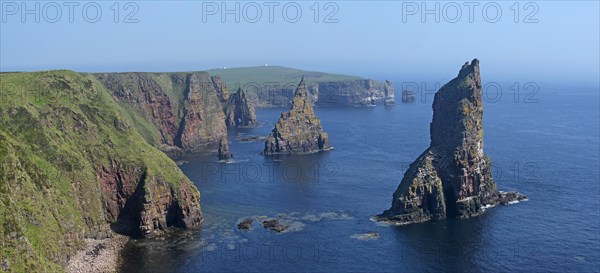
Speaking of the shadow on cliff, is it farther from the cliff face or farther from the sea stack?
the sea stack

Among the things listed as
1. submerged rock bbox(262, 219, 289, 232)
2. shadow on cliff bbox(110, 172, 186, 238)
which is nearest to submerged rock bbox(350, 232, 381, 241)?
submerged rock bbox(262, 219, 289, 232)

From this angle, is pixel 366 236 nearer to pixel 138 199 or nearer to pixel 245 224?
pixel 245 224

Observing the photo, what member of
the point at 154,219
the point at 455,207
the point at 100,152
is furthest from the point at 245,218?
the point at 455,207

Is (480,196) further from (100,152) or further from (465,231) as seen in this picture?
(100,152)

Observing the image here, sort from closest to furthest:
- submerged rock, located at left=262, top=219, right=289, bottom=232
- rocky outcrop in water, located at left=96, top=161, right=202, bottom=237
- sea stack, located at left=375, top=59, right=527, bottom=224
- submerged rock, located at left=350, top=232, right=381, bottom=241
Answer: submerged rock, located at left=350, top=232, right=381, bottom=241, rocky outcrop in water, located at left=96, top=161, right=202, bottom=237, submerged rock, located at left=262, top=219, right=289, bottom=232, sea stack, located at left=375, top=59, right=527, bottom=224

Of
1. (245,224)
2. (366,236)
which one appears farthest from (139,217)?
(366,236)
